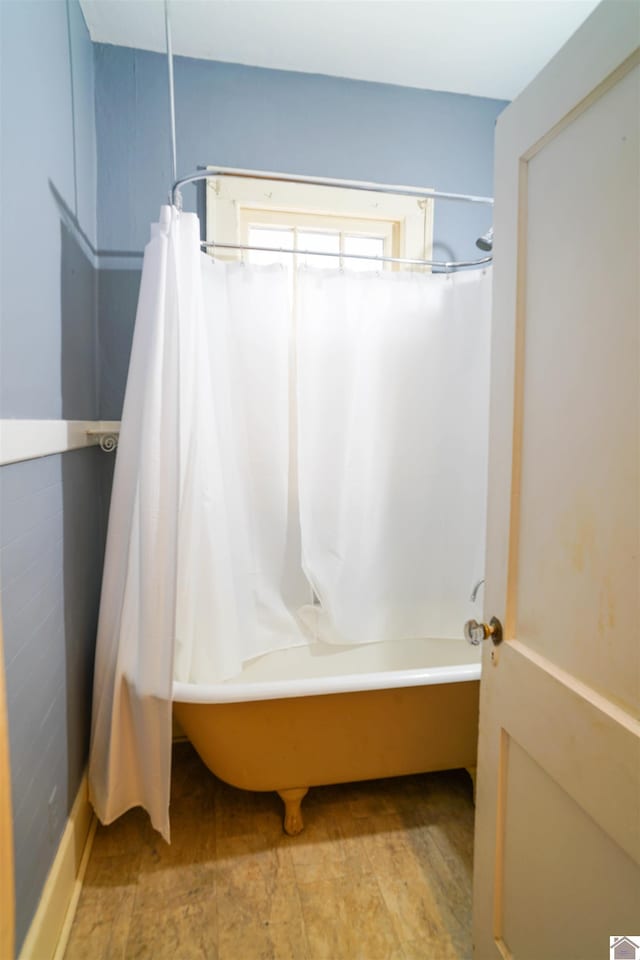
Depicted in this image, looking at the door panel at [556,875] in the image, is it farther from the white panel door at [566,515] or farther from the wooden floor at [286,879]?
the wooden floor at [286,879]

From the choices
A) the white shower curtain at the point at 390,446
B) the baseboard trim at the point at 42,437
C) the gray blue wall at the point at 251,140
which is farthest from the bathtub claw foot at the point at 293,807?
the gray blue wall at the point at 251,140

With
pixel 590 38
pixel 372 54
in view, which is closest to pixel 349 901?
pixel 590 38

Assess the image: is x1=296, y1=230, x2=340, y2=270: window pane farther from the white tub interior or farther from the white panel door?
the white tub interior

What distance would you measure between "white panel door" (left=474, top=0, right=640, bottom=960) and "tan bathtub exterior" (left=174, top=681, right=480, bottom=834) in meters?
0.49

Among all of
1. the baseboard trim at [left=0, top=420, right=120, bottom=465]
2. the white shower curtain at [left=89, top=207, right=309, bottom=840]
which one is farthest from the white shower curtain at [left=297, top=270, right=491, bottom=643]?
the baseboard trim at [left=0, top=420, right=120, bottom=465]

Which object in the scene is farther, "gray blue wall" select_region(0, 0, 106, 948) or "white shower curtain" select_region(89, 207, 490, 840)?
"white shower curtain" select_region(89, 207, 490, 840)

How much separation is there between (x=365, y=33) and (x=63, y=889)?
9.10 feet

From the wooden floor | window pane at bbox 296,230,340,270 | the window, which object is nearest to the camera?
the wooden floor

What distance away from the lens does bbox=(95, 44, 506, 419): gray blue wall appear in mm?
1861

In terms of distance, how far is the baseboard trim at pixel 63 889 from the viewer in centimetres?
108

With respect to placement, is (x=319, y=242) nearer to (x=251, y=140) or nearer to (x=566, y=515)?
(x=251, y=140)

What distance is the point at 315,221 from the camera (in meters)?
2.04

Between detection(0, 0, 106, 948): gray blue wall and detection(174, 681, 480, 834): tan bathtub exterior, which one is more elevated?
detection(0, 0, 106, 948): gray blue wall

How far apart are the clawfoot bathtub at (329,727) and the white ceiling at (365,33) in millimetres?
2143
